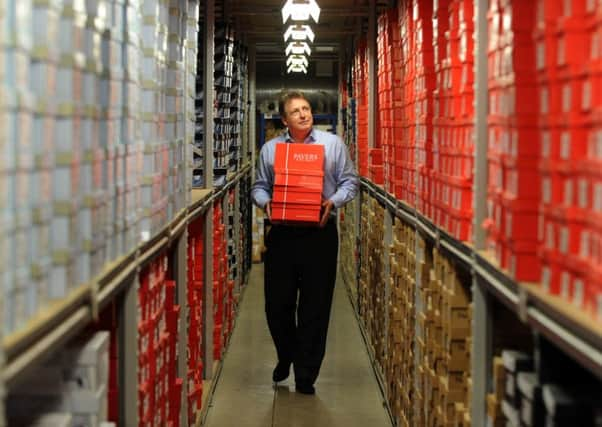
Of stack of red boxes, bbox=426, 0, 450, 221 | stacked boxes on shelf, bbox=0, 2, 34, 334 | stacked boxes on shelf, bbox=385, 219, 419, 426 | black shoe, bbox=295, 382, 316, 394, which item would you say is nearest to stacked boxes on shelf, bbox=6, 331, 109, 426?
stacked boxes on shelf, bbox=0, 2, 34, 334

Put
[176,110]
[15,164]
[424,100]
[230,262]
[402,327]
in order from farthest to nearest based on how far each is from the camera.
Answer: [230,262]
[402,327]
[424,100]
[176,110]
[15,164]

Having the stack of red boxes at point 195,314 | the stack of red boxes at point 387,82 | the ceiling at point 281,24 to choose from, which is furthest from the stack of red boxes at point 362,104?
the stack of red boxes at point 195,314

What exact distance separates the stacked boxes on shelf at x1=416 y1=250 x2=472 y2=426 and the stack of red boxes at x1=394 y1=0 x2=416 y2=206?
97 cm

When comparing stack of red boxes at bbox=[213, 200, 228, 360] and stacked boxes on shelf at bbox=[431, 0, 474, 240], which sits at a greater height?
stacked boxes on shelf at bbox=[431, 0, 474, 240]

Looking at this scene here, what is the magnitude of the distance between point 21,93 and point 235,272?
7.99 meters

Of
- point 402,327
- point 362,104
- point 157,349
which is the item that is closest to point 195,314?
point 402,327

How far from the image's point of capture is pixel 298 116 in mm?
6840

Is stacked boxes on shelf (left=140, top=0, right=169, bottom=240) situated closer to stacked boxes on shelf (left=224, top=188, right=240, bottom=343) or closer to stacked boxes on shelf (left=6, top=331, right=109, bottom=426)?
stacked boxes on shelf (left=6, top=331, right=109, bottom=426)

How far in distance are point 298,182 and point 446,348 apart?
8.20 feet

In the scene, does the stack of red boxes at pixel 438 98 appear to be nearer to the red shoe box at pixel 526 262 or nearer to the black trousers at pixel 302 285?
the red shoe box at pixel 526 262

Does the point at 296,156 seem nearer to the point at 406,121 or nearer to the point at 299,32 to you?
the point at 406,121

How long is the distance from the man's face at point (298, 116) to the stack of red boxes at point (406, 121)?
73 cm

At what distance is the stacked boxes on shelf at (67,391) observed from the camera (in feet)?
8.93

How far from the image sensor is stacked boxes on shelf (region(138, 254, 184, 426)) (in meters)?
3.83
